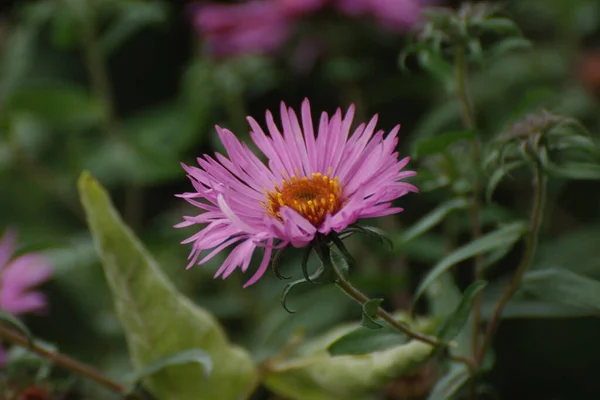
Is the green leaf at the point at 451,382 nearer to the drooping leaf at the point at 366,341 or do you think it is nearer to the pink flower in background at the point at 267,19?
the drooping leaf at the point at 366,341

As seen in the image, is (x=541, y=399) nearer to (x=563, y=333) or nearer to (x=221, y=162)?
(x=563, y=333)

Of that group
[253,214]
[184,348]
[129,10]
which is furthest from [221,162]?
[129,10]

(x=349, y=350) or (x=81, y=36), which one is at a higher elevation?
(x=81, y=36)

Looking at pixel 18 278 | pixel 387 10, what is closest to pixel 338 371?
pixel 18 278

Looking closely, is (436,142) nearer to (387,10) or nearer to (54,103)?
(387,10)

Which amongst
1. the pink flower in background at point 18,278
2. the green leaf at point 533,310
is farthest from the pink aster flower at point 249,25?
the green leaf at point 533,310

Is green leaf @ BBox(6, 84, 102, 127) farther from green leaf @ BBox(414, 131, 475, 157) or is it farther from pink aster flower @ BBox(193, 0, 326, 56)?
green leaf @ BBox(414, 131, 475, 157)
